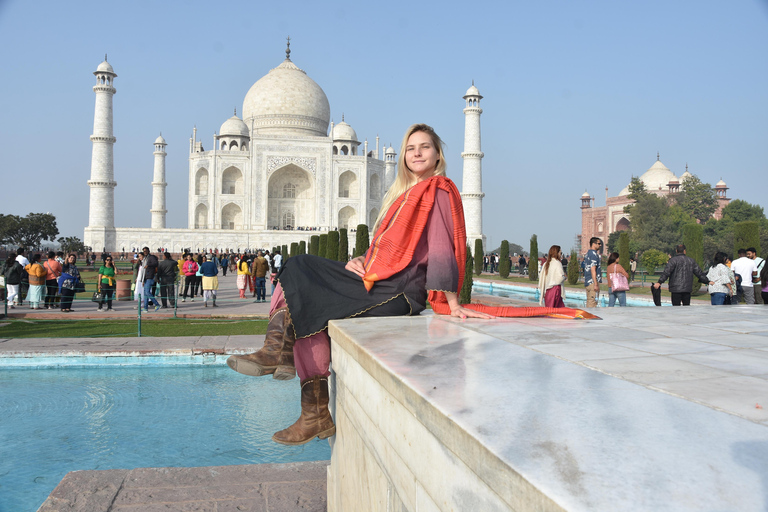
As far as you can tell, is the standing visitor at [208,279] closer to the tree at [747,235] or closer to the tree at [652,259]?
the tree at [747,235]

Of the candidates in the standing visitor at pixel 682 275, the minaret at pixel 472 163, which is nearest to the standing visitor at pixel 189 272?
the standing visitor at pixel 682 275

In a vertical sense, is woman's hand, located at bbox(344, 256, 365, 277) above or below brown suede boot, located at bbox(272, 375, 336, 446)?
above

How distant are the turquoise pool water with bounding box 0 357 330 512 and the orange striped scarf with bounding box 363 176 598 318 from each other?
1.79 meters

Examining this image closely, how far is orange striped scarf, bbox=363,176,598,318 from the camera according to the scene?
1979mm

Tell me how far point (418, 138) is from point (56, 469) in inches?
106

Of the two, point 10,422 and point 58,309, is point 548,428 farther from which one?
point 58,309

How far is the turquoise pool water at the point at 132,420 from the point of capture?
321cm

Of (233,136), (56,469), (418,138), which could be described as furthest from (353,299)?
(233,136)

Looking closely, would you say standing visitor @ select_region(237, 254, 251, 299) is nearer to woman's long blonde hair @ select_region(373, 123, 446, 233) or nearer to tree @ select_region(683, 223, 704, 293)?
tree @ select_region(683, 223, 704, 293)

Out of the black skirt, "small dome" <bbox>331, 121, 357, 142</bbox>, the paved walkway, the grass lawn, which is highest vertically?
"small dome" <bbox>331, 121, 357, 142</bbox>

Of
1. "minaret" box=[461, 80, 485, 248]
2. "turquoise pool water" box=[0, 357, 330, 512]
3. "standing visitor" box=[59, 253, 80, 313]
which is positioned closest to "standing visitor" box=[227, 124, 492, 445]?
"turquoise pool water" box=[0, 357, 330, 512]

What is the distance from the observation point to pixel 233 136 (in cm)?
3312

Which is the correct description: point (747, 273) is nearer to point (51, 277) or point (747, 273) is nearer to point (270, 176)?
point (51, 277)

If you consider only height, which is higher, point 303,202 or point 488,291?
point 303,202
